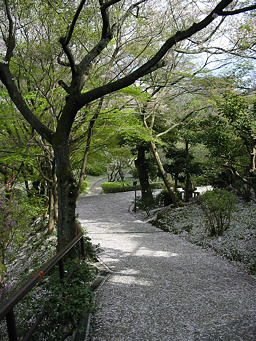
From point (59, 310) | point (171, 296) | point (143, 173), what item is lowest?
point (171, 296)

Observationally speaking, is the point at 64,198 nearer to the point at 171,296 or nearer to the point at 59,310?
the point at 59,310

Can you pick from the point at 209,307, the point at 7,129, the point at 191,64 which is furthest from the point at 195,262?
the point at 191,64

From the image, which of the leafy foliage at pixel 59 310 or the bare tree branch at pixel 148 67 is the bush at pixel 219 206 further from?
the leafy foliage at pixel 59 310

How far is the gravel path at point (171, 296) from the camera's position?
2.68m

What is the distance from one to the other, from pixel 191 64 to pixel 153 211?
5904 millimetres

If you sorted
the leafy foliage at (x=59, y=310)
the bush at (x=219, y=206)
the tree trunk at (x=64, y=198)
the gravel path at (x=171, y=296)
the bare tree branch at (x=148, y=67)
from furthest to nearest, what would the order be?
the bush at (x=219, y=206)
the tree trunk at (x=64, y=198)
the bare tree branch at (x=148, y=67)
the gravel path at (x=171, y=296)
the leafy foliage at (x=59, y=310)

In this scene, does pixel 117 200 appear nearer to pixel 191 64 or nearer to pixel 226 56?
pixel 191 64

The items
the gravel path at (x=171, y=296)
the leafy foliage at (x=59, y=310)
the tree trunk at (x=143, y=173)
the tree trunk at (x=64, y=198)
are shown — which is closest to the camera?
the leafy foliage at (x=59, y=310)

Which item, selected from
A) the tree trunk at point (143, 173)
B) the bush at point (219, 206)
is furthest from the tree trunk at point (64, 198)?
the tree trunk at point (143, 173)

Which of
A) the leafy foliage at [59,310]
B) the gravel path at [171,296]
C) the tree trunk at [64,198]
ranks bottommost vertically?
the gravel path at [171,296]

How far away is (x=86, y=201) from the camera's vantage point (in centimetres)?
1606

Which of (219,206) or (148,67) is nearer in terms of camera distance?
(148,67)

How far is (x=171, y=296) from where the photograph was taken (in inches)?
142

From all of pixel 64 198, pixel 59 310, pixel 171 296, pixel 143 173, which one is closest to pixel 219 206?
pixel 171 296
